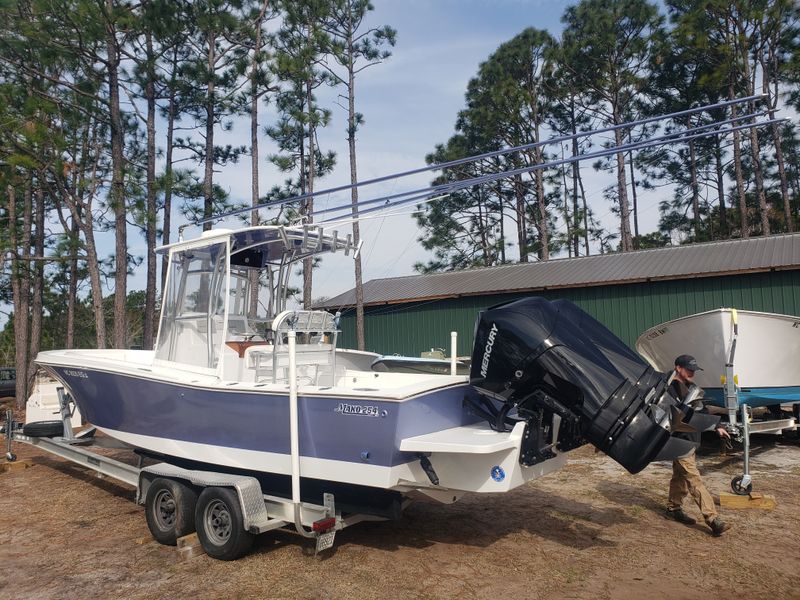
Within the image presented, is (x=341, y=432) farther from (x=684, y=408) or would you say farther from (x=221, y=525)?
(x=684, y=408)

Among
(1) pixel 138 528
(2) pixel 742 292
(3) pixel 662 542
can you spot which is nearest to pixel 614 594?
(3) pixel 662 542

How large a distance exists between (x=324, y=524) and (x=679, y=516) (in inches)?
142

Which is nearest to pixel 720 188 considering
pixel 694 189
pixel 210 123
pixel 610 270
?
pixel 694 189

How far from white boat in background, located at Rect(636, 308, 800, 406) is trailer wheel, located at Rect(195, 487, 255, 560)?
642 cm

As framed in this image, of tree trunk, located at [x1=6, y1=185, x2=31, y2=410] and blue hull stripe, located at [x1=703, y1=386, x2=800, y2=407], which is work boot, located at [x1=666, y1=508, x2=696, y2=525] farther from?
tree trunk, located at [x1=6, y1=185, x2=31, y2=410]

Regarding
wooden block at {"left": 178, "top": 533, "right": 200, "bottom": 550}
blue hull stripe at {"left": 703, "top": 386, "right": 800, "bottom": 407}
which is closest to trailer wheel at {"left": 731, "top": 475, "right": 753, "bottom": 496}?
blue hull stripe at {"left": 703, "top": 386, "right": 800, "bottom": 407}

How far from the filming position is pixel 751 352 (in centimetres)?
888

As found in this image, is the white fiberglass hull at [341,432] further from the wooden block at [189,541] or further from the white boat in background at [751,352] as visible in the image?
the white boat in background at [751,352]

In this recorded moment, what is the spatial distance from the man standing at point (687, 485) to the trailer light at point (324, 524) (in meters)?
3.05

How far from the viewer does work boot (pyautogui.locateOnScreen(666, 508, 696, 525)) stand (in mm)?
6312

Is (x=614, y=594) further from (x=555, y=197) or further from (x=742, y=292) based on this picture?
(x=555, y=197)

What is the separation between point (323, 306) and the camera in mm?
23594

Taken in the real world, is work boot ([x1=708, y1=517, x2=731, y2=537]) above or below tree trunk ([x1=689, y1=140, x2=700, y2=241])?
below

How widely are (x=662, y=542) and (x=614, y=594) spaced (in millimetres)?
1377
